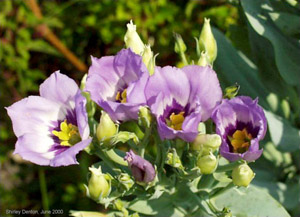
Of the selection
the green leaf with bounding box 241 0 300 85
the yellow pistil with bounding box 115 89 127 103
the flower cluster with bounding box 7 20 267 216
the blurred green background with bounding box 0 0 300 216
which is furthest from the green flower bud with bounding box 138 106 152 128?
the blurred green background with bounding box 0 0 300 216

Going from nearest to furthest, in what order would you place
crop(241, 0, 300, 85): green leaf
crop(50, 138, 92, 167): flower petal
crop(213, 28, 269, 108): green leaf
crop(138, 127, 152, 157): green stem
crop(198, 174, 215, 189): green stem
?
1. crop(50, 138, 92, 167): flower petal
2. crop(138, 127, 152, 157): green stem
3. crop(198, 174, 215, 189): green stem
4. crop(241, 0, 300, 85): green leaf
5. crop(213, 28, 269, 108): green leaf

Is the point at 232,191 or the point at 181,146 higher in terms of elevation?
the point at 181,146

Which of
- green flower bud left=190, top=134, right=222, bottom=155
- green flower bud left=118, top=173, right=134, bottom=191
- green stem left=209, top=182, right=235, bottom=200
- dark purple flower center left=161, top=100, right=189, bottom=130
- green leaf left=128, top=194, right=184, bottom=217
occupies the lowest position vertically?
green leaf left=128, top=194, right=184, bottom=217

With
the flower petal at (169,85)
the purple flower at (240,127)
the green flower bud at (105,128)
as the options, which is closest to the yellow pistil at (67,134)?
the green flower bud at (105,128)

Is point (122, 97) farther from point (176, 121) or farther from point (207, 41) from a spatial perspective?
point (207, 41)

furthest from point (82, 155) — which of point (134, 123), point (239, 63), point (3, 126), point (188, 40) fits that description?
point (134, 123)

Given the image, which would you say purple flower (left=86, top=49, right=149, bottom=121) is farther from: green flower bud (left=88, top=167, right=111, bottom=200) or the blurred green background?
the blurred green background

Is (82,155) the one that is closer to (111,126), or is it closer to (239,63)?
(239,63)
